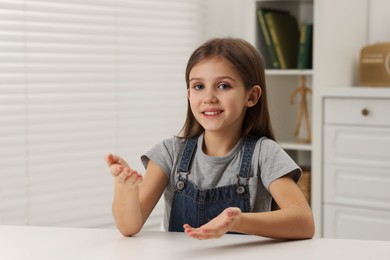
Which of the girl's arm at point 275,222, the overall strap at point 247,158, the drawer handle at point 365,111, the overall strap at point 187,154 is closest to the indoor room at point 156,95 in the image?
the drawer handle at point 365,111

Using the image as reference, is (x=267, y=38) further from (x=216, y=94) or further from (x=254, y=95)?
(x=216, y=94)

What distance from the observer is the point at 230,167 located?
1.70 m

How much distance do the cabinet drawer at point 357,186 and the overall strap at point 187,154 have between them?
1.41 meters

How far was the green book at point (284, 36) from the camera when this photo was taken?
131 inches

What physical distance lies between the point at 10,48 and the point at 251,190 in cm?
153

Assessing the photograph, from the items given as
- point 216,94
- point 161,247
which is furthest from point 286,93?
point 161,247

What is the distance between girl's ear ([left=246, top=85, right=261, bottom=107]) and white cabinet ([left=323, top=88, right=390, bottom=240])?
50.9 inches

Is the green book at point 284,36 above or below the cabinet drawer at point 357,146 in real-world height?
above

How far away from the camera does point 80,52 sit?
3.06 meters

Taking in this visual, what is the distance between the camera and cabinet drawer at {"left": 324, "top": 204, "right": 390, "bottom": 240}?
294 centimetres

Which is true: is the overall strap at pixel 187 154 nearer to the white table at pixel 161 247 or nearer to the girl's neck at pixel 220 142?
the girl's neck at pixel 220 142

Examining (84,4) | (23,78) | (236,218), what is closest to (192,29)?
(84,4)

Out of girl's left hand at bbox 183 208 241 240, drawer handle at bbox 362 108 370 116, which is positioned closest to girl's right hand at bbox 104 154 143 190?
girl's left hand at bbox 183 208 241 240

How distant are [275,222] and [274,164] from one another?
267 millimetres
